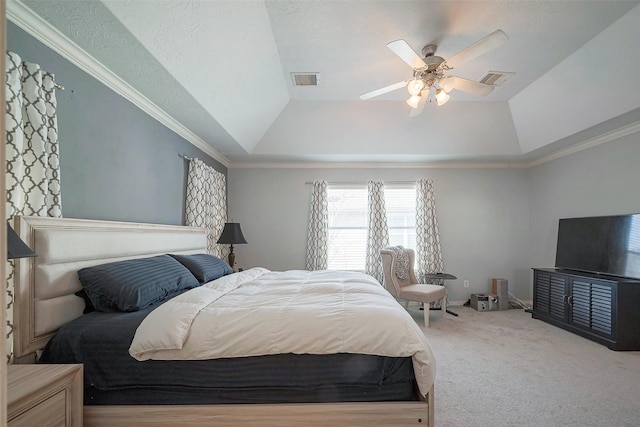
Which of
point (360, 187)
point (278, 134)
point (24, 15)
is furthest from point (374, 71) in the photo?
point (24, 15)

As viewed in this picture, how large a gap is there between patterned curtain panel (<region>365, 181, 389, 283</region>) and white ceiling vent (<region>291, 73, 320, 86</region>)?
2.07 meters

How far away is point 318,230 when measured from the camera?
493 centimetres

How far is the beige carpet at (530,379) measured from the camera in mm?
1950

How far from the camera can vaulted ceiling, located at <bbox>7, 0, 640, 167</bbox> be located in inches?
79.0

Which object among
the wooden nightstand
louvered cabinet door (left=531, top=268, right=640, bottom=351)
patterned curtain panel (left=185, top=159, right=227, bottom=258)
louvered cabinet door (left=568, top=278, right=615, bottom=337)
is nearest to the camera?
the wooden nightstand

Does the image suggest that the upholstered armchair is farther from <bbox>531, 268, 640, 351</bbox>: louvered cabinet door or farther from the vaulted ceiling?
the vaulted ceiling

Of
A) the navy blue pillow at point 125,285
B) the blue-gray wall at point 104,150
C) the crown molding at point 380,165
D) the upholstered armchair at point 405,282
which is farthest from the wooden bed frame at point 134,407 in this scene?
the crown molding at point 380,165

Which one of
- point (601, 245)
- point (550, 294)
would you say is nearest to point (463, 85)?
point (601, 245)

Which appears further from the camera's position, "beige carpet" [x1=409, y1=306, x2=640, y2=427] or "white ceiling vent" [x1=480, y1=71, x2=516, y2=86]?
"white ceiling vent" [x1=480, y1=71, x2=516, y2=86]

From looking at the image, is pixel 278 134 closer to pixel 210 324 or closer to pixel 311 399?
pixel 210 324

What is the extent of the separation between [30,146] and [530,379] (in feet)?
12.2

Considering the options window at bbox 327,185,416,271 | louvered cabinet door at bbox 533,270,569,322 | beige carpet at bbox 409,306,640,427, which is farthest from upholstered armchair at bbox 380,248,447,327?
louvered cabinet door at bbox 533,270,569,322

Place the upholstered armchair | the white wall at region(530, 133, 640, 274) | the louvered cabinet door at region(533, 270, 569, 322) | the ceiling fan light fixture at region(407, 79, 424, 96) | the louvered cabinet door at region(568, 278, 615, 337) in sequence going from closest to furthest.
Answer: the ceiling fan light fixture at region(407, 79, 424, 96)
the louvered cabinet door at region(568, 278, 615, 337)
the white wall at region(530, 133, 640, 274)
the louvered cabinet door at region(533, 270, 569, 322)
the upholstered armchair

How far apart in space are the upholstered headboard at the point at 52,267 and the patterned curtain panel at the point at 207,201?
1338 millimetres
